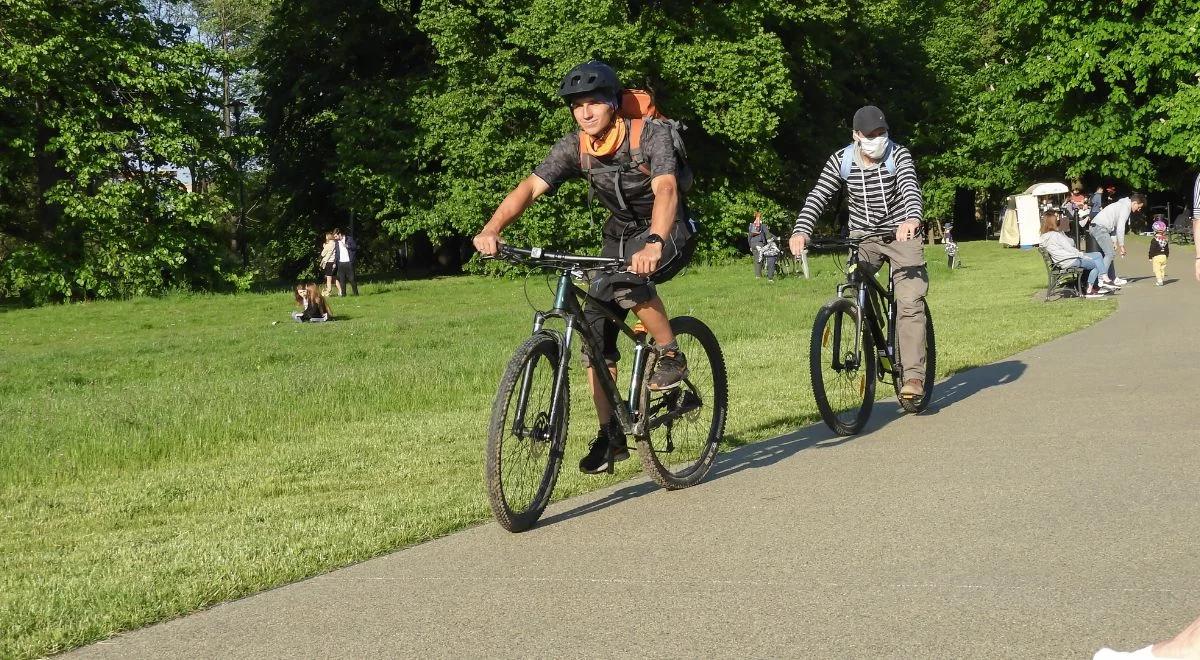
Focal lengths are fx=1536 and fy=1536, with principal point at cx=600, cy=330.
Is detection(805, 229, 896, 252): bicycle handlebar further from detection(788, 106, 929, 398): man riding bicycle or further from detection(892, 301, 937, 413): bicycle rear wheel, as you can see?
detection(892, 301, 937, 413): bicycle rear wheel

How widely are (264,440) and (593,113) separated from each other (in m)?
4.85

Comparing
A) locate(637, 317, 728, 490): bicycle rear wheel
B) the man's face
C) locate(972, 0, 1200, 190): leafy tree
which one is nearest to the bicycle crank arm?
locate(637, 317, 728, 490): bicycle rear wheel

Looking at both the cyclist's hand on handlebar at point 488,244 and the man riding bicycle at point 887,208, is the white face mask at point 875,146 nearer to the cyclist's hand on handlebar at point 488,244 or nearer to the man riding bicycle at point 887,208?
the man riding bicycle at point 887,208

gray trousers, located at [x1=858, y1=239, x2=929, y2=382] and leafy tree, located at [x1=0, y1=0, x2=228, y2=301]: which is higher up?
leafy tree, located at [x1=0, y1=0, x2=228, y2=301]

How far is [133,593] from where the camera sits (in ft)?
17.1

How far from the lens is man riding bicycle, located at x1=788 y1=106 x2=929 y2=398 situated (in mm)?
9320

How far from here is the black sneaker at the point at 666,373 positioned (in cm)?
702

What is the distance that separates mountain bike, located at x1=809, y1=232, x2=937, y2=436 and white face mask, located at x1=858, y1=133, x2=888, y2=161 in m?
0.50

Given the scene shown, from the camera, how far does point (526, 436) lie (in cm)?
617

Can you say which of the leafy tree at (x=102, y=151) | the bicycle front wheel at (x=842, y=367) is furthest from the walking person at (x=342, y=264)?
→ the bicycle front wheel at (x=842, y=367)

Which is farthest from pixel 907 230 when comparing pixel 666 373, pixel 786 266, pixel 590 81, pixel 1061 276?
pixel 786 266

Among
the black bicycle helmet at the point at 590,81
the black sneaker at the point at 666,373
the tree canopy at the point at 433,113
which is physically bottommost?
the black sneaker at the point at 666,373

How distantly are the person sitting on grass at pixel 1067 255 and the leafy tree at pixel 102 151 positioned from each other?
75.5 ft

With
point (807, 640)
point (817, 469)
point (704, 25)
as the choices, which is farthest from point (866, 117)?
point (704, 25)
